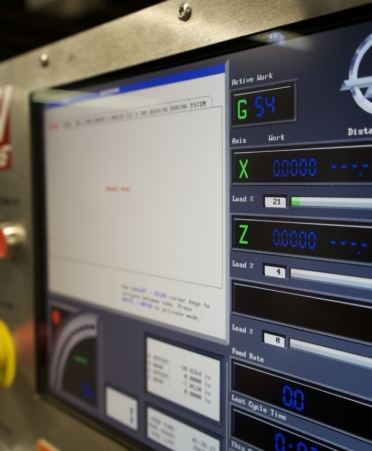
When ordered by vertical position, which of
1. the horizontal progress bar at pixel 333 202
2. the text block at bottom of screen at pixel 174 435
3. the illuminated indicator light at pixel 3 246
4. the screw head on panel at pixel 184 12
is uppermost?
the screw head on panel at pixel 184 12

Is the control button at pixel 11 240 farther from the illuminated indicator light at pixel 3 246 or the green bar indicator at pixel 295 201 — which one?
the green bar indicator at pixel 295 201

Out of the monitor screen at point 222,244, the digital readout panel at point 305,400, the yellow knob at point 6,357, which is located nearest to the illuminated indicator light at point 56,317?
the monitor screen at point 222,244

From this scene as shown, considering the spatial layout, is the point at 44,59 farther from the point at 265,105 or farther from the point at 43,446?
the point at 43,446

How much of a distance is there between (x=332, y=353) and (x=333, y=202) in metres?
0.12

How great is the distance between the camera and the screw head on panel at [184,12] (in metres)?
0.49

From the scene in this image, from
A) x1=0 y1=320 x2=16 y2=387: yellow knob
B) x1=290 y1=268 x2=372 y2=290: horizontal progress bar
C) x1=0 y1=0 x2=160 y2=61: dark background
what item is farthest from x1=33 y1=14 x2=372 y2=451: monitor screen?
x1=0 y1=0 x2=160 y2=61: dark background

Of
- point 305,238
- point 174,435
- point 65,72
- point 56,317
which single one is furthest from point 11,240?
point 305,238

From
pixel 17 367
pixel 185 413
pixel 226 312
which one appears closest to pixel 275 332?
pixel 226 312

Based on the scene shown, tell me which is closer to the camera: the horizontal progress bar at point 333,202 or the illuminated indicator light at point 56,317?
the horizontal progress bar at point 333,202

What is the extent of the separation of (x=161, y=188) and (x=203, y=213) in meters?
0.07

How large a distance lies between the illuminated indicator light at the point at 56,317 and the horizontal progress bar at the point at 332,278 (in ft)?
1.29

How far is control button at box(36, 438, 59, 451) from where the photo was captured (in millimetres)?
706

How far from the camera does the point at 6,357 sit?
0.79 metres

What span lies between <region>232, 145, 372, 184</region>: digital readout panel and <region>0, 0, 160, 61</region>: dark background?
483 millimetres
